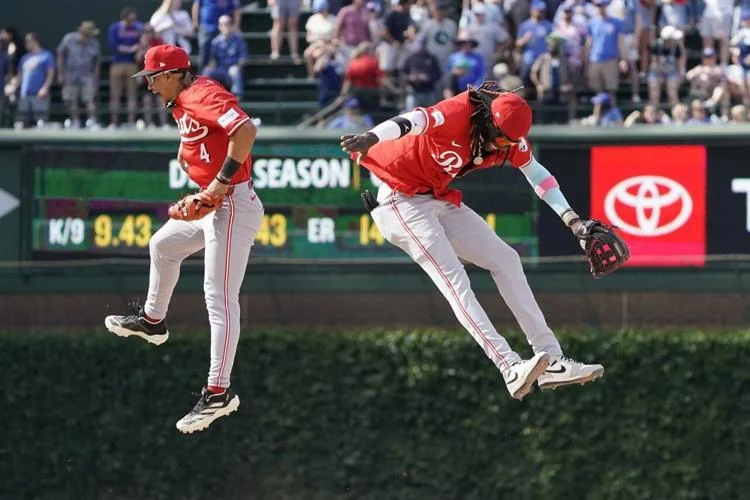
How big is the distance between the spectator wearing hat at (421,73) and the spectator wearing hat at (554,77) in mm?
1135

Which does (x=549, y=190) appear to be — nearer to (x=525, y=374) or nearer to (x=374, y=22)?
(x=525, y=374)

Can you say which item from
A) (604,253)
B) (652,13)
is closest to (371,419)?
(652,13)

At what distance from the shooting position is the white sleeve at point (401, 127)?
1116 cm

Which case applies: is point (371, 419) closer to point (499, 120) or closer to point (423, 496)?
point (423, 496)

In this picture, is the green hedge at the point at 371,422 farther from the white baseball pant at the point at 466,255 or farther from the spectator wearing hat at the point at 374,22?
the white baseball pant at the point at 466,255

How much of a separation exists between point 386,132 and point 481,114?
861 mm

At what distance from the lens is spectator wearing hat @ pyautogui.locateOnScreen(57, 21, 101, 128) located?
857 inches

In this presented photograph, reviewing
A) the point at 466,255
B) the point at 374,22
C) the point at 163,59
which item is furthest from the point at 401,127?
the point at 374,22

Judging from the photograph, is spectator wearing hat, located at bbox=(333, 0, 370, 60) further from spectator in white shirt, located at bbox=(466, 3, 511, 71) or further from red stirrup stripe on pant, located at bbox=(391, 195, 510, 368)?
red stirrup stripe on pant, located at bbox=(391, 195, 510, 368)

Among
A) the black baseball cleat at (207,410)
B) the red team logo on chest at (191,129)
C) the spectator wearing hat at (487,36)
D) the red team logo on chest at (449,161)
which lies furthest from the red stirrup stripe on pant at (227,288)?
the spectator wearing hat at (487,36)

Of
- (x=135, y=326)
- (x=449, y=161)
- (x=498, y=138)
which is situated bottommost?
(x=135, y=326)

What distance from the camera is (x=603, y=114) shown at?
2031 cm

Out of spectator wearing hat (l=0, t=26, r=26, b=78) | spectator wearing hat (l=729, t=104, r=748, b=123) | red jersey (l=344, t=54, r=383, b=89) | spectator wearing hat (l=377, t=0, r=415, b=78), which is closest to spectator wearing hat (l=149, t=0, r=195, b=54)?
spectator wearing hat (l=0, t=26, r=26, b=78)

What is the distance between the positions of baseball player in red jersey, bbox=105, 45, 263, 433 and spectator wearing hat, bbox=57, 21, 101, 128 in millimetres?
9958
